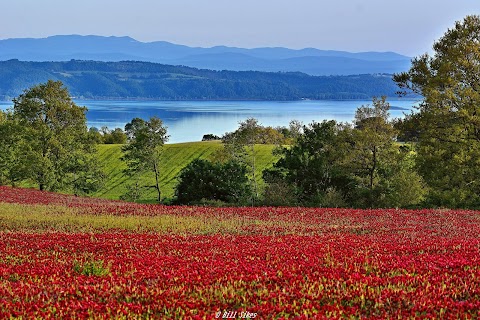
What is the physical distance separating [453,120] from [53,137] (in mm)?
46848

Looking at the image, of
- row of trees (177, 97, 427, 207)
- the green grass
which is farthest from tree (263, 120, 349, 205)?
the green grass

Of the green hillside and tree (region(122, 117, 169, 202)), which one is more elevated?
tree (region(122, 117, 169, 202))

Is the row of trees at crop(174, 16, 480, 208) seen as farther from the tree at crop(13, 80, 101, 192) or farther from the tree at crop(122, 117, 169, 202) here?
the tree at crop(122, 117, 169, 202)

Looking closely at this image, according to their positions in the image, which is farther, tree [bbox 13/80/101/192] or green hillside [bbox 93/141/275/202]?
green hillside [bbox 93/141/275/202]

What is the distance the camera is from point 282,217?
24219 millimetres

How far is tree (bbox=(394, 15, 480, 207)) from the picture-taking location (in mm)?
39250

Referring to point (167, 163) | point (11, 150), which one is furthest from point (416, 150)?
point (167, 163)

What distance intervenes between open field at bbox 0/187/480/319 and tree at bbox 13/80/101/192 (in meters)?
50.7

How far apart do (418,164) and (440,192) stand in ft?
11.2

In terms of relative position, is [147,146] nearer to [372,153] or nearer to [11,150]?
[11,150]

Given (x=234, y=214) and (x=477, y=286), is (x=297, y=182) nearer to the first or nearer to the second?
(x=234, y=214)

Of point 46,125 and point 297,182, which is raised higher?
point 46,125

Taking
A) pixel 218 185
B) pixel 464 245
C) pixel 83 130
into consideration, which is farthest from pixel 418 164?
pixel 83 130

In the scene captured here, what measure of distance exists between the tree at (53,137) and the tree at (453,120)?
143ft
